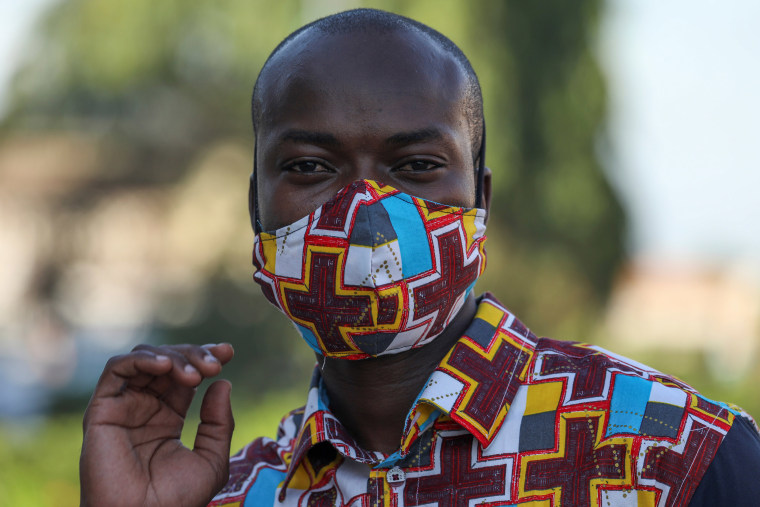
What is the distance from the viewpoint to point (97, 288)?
13094mm

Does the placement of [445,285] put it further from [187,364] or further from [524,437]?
[187,364]

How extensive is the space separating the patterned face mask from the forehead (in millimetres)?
214

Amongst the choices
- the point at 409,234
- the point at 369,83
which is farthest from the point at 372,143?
the point at 409,234

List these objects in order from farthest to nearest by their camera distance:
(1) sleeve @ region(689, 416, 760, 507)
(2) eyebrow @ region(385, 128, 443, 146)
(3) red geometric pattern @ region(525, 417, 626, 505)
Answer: (2) eyebrow @ region(385, 128, 443, 146), (3) red geometric pattern @ region(525, 417, 626, 505), (1) sleeve @ region(689, 416, 760, 507)

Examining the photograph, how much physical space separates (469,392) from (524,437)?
18cm

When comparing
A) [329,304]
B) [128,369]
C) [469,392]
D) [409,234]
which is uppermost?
[409,234]

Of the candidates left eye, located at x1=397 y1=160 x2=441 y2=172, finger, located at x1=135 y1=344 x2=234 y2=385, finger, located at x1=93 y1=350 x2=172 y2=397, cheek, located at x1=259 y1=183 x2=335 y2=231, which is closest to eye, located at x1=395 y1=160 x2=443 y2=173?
left eye, located at x1=397 y1=160 x2=441 y2=172

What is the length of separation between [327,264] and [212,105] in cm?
1043

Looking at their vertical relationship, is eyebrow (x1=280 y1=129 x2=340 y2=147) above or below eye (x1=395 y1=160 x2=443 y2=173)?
above

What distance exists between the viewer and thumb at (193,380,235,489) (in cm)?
236

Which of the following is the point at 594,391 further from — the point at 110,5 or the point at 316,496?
the point at 110,5

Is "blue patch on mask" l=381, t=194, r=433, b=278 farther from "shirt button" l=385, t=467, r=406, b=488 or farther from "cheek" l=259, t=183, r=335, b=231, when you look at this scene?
"shirt button" l=385, t=467, r=406, b=488

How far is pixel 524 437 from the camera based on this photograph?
6.68ft

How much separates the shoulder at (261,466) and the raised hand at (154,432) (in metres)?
0.12
